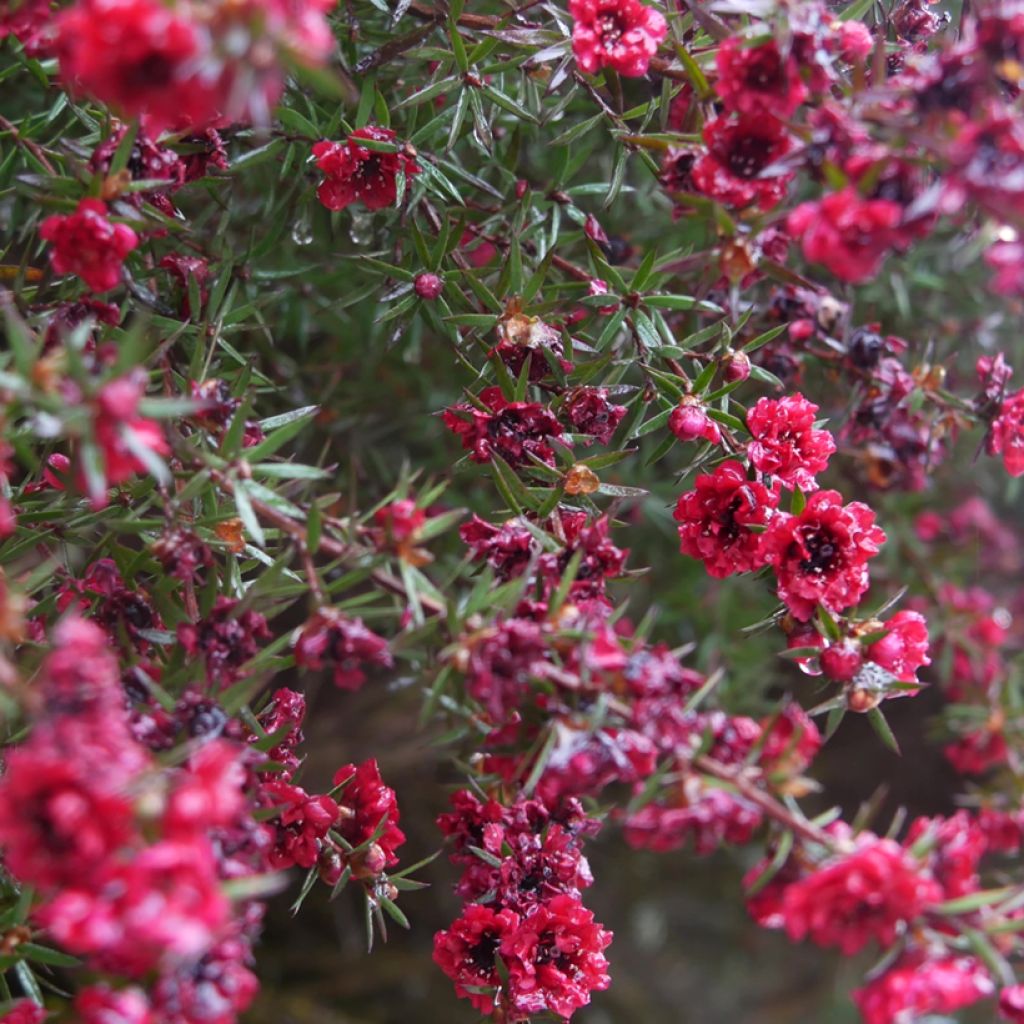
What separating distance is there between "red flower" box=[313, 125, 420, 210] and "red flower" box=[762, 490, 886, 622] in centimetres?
61

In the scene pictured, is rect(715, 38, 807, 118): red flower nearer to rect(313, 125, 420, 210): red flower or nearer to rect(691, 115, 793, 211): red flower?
rect(691, 115, 793, 211): red flower

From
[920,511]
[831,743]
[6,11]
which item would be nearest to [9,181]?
[6,11]

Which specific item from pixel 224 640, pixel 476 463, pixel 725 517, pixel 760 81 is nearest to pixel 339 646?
pixel 224 640

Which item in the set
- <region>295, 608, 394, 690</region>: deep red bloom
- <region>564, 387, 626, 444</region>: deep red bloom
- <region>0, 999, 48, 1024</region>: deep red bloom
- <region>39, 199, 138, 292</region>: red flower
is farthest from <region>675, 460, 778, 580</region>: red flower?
<region>0, 999, 48, 1024</region>: deep red bloom

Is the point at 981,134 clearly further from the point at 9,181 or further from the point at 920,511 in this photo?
the point at 920,511

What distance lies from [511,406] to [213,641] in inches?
16.6

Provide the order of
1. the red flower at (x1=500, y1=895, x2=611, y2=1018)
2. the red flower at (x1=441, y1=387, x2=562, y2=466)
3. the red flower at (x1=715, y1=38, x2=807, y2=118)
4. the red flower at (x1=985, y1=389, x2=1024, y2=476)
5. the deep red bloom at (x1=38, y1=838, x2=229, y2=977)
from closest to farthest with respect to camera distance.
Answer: the deep red bloom at (x1=38, y1=838, x2=229, y2=977) < the red flower at (x1=715, y1=38, x2=807, y2=118) < the red flower at (x1=500, y1=895, x2=611, y2=1018) < the red flower at (x1=441, y1=387, x2=562, y2=466) < the red flower at (x1=985, y1=389, x2=1024, y2=476)

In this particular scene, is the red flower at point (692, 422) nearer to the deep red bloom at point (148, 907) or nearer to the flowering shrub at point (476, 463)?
the flowering shrub at point (476, 463)

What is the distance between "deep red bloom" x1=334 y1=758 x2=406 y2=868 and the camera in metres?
1.11

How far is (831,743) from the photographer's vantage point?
8.44ft

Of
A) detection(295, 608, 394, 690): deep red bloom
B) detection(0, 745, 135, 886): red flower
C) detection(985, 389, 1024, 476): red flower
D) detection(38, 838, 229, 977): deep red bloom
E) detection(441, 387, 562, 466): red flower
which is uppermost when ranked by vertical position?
detection(0, 745, 135, 886): red flower

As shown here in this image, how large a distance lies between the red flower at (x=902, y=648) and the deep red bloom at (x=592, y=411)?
38 cm

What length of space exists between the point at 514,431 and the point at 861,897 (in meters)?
0.61

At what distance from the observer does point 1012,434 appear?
1313 mm
